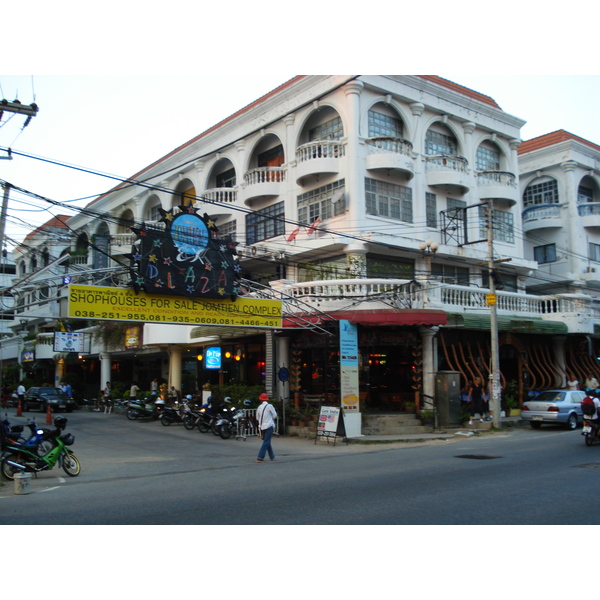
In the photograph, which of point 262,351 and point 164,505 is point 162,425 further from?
point 164,505

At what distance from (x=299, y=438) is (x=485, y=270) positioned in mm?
13967

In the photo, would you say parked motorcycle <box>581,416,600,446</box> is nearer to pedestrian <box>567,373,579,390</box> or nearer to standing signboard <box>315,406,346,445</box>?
standing signboard <box>315,406,346,445</box>

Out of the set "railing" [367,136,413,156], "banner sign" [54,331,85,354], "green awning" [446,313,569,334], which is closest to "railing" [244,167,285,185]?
"railing" [367,136,413,156]

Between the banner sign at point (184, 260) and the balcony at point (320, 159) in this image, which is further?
the balcony at point (320, 159)

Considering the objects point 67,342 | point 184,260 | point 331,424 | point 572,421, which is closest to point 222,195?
point 67,342

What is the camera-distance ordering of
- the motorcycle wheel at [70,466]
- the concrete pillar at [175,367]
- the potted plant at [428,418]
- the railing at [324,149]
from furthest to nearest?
the concrete pillar at [175,367]
the railing at [324,149]
the potted plant at [428,418]
the motorcycle wheel at [70,466]

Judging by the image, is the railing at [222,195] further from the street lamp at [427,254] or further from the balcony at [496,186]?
the balcony at [496,186]

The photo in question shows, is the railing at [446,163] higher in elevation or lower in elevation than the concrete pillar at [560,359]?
higher

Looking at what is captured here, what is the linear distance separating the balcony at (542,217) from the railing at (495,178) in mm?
4672

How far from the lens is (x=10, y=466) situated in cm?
1261

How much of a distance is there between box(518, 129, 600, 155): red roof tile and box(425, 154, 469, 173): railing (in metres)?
9.33

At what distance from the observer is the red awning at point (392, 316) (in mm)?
20219

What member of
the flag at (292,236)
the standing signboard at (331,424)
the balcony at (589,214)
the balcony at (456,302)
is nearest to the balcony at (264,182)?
the flag at (292,236)

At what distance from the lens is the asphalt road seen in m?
8.24
